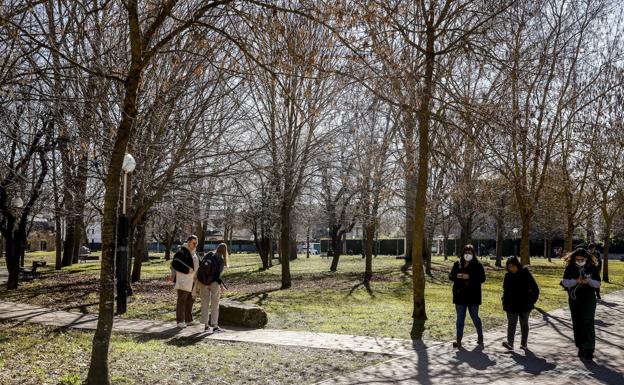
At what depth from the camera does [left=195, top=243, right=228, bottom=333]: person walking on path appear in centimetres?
1124

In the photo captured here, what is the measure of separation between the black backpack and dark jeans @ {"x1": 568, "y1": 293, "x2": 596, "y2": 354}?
617 centimetres

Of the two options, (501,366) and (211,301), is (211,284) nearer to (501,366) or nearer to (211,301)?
(211,301)

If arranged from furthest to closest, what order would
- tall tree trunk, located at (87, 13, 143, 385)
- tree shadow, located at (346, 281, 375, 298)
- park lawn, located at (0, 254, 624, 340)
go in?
tree shadow, located at (346, 281, 375, 298)
park lawn, located at (0, 254, 624, 340)
tall tree trunk, located at (87, 13, 143, 385)

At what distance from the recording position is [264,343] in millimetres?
9945

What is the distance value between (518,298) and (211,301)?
5.36 meters

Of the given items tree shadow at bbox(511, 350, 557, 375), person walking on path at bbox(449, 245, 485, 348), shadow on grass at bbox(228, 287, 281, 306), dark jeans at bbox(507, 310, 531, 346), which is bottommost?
tree shadow at bbox(511, 350, 557, 375)

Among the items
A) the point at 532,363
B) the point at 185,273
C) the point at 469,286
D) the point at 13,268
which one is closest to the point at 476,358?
the point at 532,363

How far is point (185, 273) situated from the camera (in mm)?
11727

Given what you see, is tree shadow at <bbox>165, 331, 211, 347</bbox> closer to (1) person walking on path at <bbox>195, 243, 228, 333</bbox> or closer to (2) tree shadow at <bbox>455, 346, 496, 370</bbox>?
(1) person walking on path at <bbox>195, 243, 228, 333</bbox>

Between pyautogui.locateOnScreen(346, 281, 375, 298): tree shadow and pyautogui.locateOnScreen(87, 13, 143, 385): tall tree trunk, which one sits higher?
pyautogui.locateOnScreen(87, 13, 143, 385): tall tree trunk

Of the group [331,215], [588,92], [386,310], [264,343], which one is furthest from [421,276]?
[331,215]

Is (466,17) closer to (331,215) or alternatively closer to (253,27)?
(253,27)

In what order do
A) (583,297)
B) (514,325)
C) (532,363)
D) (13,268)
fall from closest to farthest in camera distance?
(532,363) → (583,297) → (514,325) → (13,268)

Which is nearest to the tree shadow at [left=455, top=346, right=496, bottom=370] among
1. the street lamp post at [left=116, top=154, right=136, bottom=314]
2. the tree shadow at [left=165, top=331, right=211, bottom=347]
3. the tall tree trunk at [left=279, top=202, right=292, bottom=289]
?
the tree shadow at [left=165, top=331, right=211, bottom=347]
